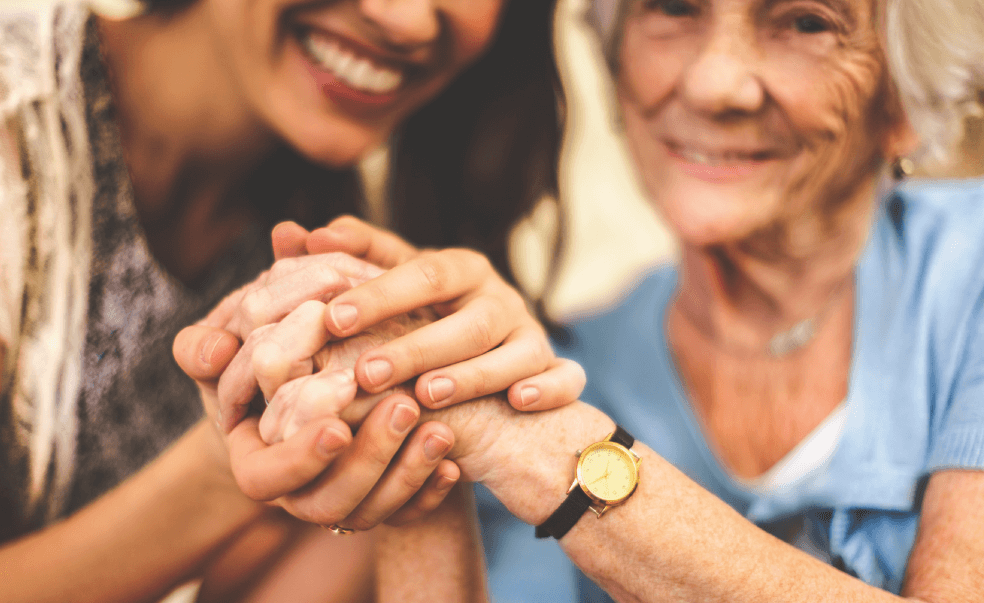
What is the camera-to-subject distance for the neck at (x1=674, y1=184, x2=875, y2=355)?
1193mm

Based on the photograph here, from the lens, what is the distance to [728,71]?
1.02m

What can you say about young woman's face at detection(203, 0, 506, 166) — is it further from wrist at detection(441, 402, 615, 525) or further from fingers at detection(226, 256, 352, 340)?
wrist at detection(441, 402, 615, 525)

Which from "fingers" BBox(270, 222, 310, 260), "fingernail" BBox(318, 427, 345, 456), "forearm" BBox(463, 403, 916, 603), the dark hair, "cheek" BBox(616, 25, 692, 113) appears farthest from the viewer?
the dark hair

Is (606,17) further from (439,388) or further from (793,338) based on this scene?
(439,388)

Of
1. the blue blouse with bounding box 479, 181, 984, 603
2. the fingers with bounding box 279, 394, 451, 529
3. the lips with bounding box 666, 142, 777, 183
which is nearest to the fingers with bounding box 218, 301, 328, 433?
the fingers with bounding box 279, 394, 451, 529

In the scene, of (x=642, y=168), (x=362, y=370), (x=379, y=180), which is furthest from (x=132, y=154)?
(x=642, y=168)

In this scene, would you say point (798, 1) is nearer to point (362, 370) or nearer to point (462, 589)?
point (362, 370)

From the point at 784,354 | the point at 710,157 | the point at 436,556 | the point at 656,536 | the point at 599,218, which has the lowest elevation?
the point at 599,218

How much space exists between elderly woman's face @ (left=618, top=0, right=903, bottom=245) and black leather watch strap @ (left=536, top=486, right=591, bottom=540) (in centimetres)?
55

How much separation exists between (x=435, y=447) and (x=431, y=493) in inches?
4.1

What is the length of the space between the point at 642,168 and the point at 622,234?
1.28m

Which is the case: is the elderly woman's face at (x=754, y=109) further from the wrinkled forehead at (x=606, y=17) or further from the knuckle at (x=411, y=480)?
the knuckle at (x=411, y=480)

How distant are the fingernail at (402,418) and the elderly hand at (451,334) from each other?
0.04m

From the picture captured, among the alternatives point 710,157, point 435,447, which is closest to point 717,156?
point 710,157
